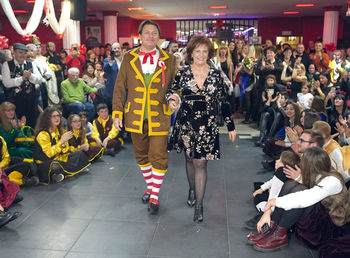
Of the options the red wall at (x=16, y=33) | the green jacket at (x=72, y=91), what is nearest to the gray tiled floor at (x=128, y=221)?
the green jacket at (x=72, y=91)

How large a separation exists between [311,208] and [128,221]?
133 centimetres

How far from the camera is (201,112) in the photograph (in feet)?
9.42

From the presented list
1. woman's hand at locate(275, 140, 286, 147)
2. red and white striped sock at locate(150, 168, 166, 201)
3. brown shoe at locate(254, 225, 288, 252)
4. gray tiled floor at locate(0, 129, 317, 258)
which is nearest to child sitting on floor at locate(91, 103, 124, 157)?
gray tiled floor at locate(0, 129, 317, 258)

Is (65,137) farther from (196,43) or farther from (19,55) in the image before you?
(196,43)

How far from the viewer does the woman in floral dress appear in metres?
2.86

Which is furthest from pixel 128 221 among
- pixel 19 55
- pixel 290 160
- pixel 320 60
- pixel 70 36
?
pixel 70 36

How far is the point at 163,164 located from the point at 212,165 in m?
1.45

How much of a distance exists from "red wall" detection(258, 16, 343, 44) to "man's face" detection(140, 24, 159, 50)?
50.1 ft

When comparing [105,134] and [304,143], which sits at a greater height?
[304,143]

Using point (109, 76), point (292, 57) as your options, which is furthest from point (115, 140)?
point (292, 57)

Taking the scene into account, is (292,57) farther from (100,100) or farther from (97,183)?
(97,183)

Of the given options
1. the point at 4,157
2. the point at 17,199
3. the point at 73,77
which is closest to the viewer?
the point at 17,199

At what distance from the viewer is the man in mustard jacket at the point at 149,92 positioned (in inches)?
122

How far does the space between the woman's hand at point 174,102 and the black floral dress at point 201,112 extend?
48 millimetres
